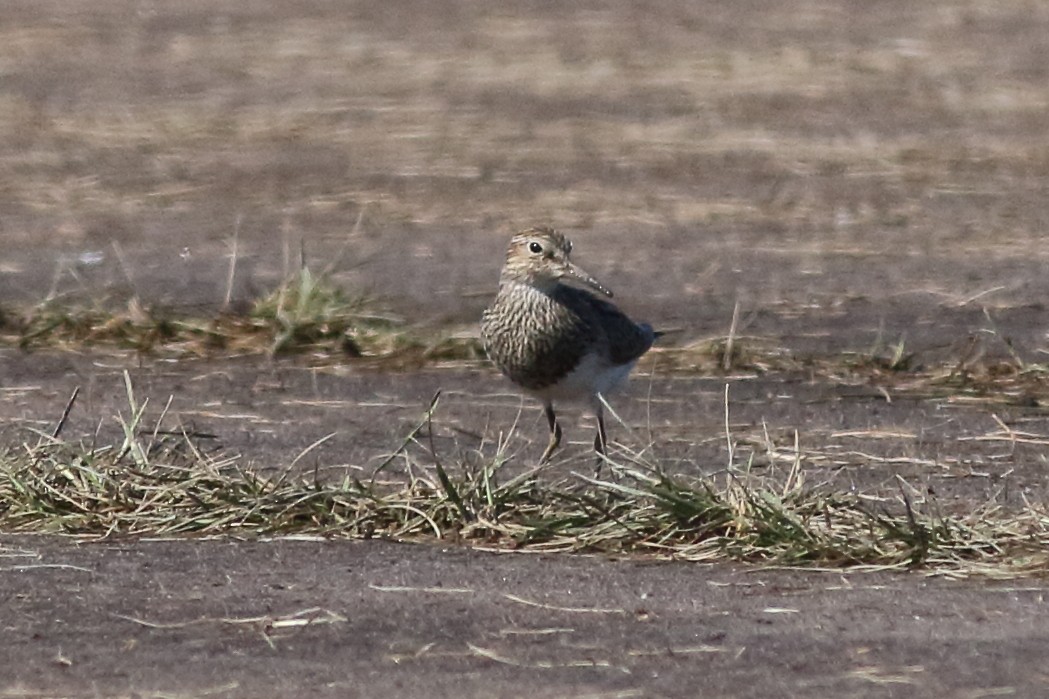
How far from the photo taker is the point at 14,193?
47.4 feet

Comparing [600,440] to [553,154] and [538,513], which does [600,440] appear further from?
[553,154]

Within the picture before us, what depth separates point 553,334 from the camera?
8.54 meters

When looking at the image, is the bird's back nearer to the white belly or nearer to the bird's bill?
the white belly

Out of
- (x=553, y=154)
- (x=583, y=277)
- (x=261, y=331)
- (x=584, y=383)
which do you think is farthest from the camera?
(x=553, y=154)

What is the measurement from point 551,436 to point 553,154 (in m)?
6.68

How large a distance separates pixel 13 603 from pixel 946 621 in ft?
8.07

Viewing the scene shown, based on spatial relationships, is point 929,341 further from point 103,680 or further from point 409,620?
point 103,680

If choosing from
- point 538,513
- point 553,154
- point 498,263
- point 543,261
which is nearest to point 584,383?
point 543,261

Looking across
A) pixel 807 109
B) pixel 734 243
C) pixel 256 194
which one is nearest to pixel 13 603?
pixel 734 243

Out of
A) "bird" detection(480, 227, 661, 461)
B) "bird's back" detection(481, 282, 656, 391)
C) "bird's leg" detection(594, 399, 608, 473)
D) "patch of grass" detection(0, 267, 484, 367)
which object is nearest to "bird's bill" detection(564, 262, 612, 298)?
"bird" detection(480, 227, 661, 461)

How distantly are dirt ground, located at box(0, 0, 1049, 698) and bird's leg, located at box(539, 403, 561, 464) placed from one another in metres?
0.09

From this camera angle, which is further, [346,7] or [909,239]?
[346,7]

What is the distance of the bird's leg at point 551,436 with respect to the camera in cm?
823

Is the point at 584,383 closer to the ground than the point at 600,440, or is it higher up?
higher up
